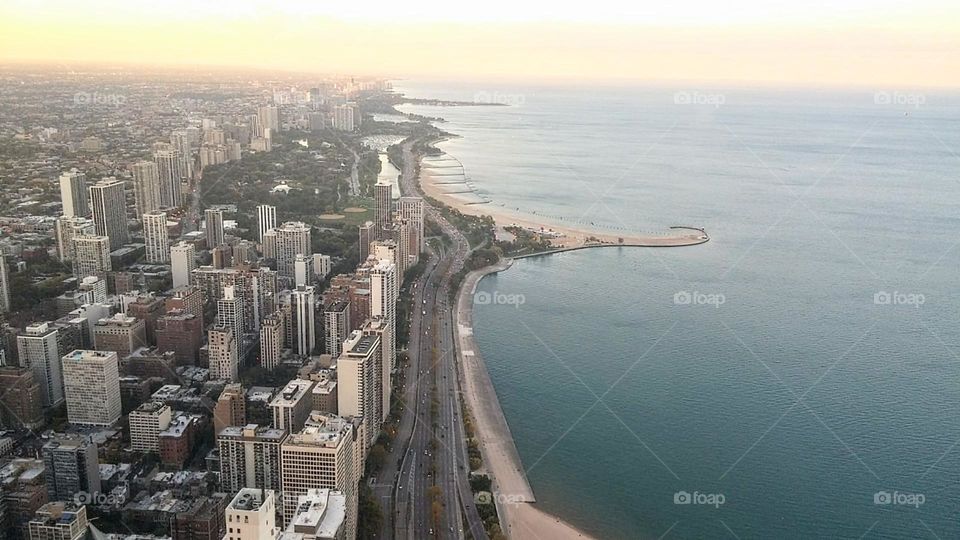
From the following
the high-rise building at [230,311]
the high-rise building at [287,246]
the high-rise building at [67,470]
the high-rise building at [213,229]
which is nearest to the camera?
the high-rise building at [67,470]

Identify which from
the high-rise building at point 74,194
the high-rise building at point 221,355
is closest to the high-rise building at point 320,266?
the high-rise building at point 221,355

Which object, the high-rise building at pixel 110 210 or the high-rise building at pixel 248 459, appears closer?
the high-rise building at pixel 248 459

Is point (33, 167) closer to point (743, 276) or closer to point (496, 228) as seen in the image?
point (496, 228)

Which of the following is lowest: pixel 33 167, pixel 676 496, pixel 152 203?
pixel 676 496

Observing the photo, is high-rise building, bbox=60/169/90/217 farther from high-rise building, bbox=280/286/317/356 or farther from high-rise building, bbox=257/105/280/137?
high-rise building, bbox=257/105/280/137

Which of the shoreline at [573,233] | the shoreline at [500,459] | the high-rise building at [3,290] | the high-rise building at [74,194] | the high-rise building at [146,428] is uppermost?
the high-rise building at [74,194]

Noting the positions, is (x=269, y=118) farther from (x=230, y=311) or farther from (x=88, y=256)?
(x=230, y=311)

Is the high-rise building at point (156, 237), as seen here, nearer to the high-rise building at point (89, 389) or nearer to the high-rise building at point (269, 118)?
the high-rise building at point (89, 389)

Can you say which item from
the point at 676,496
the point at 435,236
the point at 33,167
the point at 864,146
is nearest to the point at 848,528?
the point at 676,496

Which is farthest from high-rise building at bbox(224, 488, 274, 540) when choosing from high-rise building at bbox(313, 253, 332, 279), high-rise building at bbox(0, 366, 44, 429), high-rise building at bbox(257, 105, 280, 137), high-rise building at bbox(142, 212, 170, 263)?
high-rise building at bbox(257, 105, 280, 137)
